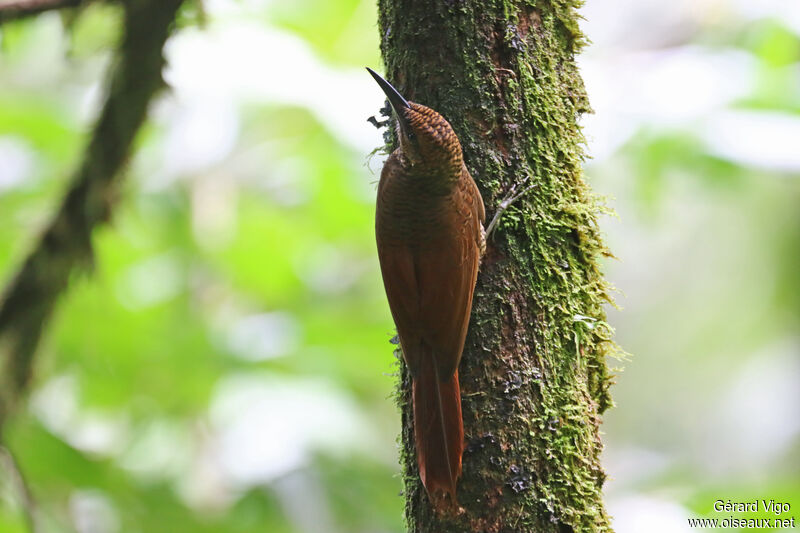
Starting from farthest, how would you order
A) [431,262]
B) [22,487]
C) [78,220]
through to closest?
[78,220] → [22,487] → [431,262]

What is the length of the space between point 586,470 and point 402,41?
121 centimetres

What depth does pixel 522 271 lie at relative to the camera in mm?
1976

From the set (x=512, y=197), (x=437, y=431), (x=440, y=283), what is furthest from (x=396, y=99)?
(x=437, y=431)

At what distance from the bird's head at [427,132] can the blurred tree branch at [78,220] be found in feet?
3.64

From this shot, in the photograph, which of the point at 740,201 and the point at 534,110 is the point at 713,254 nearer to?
the point at 740,201

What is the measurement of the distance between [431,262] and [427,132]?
37 centimetres

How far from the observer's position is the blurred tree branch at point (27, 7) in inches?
107

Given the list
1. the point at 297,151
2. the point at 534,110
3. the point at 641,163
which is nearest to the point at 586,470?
the point at 534,110

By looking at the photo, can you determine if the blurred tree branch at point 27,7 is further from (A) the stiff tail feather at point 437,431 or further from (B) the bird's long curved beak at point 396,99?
(A) the stiff tail feather at point 437,431

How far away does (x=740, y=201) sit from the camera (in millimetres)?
7668

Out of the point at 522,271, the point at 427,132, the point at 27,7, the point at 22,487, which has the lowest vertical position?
the point at 22,487

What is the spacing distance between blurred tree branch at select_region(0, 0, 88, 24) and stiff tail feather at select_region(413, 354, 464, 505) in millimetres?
1925

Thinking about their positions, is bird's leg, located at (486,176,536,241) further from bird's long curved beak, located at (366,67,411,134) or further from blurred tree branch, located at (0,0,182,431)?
blurred tree branch, located at (0,0,182,431)

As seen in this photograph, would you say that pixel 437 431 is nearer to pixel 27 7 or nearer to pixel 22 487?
pixel 22 487
